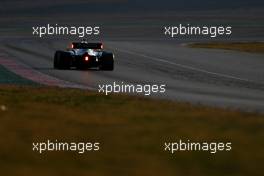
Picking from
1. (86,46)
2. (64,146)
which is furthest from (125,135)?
(86,46)

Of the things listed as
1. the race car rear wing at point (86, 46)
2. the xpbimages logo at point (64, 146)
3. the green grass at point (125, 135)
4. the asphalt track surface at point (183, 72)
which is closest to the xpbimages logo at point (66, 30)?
the asphalt track surface at point (183, 72)

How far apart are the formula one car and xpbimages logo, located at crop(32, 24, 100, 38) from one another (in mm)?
48732

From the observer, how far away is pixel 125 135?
15.6m

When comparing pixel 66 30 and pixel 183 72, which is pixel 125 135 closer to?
pixel 183 72

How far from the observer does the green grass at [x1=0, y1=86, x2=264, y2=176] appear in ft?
42.3

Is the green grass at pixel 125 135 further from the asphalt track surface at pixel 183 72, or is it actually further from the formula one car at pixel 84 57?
the formula one car at pixel 84 57

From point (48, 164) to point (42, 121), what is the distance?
4254 mm

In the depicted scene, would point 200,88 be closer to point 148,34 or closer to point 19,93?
point 19,93

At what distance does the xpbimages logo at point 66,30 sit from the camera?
9044 centimetres

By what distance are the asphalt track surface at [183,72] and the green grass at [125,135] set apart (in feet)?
11.4

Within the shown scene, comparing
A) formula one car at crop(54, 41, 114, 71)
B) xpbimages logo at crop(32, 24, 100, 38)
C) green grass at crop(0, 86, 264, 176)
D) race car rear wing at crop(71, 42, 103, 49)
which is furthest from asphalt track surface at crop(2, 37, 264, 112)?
xpbimages logo at crop(32, 24, 100, 38)

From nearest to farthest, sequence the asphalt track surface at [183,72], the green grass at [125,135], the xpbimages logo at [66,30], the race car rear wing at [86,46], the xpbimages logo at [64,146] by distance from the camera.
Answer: the green grass at [125,135], the xpbimages logo at [64,146], the asphalt track surface at [183,72], the race car rear wing at [86,46], the xpbimages logo at [66,30]

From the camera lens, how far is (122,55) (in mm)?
51688

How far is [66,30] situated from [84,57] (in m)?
56.2
